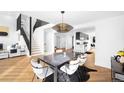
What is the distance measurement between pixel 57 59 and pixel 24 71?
576 millimetres

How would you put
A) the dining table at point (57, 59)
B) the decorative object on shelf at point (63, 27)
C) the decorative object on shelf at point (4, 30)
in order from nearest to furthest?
1. the decorative object on shelf at point (4, 30)
2. the decorative object on shelf at point (63, 27)
3. the dining table at point (57, 59)

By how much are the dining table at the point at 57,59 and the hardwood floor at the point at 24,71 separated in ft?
0.82

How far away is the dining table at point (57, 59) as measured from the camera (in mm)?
1644

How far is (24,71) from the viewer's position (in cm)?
167

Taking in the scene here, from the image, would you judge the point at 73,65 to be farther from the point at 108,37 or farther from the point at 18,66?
the point at 18,66

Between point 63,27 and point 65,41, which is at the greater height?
point 63,27

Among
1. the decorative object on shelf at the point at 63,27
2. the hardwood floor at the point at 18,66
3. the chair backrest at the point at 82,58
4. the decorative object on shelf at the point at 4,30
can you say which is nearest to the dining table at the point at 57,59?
the chair backrest at the point at 82,58

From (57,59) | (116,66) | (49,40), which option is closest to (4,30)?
(49,40)

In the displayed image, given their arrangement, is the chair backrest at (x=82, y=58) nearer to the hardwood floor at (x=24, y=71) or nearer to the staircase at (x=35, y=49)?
the hardwood floor at (x=24, y=71)

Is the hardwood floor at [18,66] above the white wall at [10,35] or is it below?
below

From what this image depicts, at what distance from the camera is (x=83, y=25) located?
1.49 meters

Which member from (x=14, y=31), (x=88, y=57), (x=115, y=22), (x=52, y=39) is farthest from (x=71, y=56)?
(x=14, y=31)

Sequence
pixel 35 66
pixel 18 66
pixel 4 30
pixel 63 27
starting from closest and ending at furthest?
pixel 4 30
pixel 63 27
pixel 35 66
pixel 18 66

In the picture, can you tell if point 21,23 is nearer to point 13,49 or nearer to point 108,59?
point 13,49
